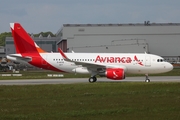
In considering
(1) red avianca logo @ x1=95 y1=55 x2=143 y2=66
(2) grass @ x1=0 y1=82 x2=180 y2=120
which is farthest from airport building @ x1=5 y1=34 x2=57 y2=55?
(2) grass @ x1=0 y1=82 x2=180 y2=120

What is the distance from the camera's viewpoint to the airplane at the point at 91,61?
132ft

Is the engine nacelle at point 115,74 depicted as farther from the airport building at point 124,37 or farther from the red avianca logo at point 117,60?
the airport building at point 124,37

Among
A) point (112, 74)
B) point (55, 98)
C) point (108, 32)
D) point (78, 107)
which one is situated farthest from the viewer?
point (108, 32)

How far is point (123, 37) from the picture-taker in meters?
101

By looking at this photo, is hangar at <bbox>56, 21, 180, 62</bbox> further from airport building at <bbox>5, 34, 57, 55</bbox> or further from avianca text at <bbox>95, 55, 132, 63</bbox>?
avianca text at <bbox>95, 55, 132, 63</bbox>

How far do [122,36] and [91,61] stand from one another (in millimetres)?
61273

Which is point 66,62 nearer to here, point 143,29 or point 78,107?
point 78,107

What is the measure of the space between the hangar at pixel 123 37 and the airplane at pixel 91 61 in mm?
57567

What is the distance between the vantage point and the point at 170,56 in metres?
105

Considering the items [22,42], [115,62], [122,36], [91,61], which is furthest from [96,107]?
[122,36]

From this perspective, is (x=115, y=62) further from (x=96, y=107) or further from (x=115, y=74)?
(x=96, y=107)

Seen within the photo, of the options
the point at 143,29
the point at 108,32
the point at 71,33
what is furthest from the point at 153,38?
the point at 71,33

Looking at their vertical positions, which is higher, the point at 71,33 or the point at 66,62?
the point at 71,33

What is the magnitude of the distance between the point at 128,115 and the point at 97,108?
2330 millimetres
